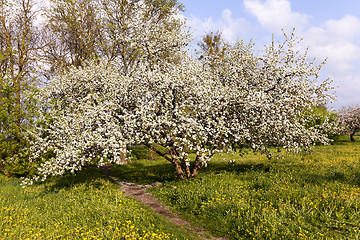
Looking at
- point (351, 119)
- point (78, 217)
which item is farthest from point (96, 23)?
point (351, 119)

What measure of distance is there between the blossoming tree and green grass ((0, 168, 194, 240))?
1.78 m

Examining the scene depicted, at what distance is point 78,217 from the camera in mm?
9891

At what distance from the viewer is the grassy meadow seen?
8.24 meters

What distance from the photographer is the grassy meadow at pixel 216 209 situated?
8242 mm

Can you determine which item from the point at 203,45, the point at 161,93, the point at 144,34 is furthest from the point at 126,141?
the point at 203,45


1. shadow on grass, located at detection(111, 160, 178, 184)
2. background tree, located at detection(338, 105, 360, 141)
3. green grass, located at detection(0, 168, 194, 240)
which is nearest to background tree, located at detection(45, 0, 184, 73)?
shadow on grass, located at detection(111, 160, 178, 184)

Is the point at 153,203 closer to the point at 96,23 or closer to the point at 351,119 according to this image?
the point at 96,23

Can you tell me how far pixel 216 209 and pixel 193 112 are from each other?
555cm

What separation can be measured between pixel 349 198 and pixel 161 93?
33.3 ft

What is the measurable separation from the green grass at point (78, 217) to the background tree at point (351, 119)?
40.2 metres

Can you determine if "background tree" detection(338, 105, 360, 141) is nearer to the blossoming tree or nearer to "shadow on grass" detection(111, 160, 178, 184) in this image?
the blossoming tree

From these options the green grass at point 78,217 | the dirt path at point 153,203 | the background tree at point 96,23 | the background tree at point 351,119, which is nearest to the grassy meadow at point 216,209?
the green grass at point 78,217

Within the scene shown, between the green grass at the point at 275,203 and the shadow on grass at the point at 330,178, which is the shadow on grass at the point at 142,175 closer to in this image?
the green grass at the point at 275,203

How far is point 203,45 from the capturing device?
139 ft
